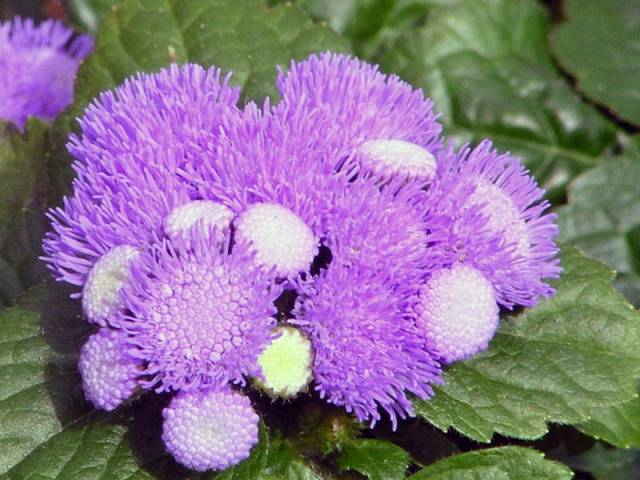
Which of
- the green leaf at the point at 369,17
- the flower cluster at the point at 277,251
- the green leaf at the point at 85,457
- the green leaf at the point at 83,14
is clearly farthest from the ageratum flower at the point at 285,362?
the green leaf at the point at 83,14

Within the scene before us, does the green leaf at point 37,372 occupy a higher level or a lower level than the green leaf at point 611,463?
lower

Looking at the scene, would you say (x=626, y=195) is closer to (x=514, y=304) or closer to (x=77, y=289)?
(x=514, y=304)

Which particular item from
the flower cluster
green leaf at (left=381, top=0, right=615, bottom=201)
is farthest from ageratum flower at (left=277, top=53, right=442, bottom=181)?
green leaf at (left=381, top=0, right=615, bottom=201)

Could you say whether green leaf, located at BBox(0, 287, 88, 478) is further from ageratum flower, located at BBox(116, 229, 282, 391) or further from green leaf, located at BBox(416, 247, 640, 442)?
green leaf, located at BBox(416, 247, 640, 442)

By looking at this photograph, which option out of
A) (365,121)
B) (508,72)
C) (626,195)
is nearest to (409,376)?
(365,121)

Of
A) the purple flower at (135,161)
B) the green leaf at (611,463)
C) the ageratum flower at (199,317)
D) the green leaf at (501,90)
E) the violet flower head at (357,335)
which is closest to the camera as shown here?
the ageratum flower at (199,317)

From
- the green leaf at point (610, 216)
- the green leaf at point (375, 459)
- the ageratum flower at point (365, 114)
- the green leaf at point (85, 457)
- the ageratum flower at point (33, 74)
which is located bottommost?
the green leaf at point (85, 457)

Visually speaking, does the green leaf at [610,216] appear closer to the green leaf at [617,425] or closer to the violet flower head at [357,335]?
the green leaf at [617,425]

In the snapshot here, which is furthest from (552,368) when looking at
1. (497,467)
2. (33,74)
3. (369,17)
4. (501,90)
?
(369,17)
